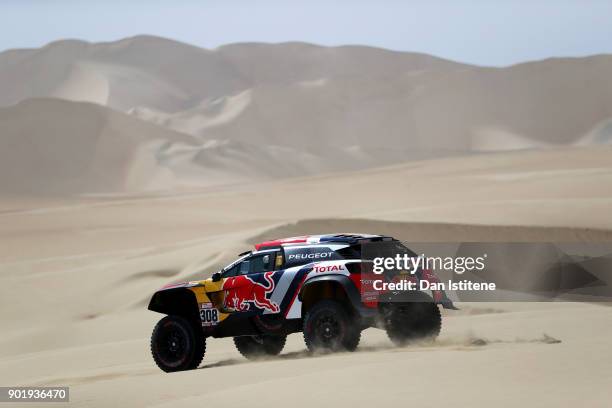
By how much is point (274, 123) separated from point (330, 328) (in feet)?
478

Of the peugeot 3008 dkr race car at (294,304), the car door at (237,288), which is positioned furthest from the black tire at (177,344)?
the car door at (237,288)

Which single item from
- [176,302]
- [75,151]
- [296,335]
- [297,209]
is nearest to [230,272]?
[176,302]

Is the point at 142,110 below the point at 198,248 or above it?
above

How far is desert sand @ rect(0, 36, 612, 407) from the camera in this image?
1163 cm

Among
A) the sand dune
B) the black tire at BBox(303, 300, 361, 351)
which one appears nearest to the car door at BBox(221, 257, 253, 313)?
the black tire at BBox(303, 300, 361, 351)

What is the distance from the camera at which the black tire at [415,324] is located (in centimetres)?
1401

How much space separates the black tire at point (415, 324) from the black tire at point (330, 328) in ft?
2.15

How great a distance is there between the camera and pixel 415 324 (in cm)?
1423

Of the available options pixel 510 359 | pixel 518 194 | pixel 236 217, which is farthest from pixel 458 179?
pixel 510 359

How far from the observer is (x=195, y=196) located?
78.7 metres

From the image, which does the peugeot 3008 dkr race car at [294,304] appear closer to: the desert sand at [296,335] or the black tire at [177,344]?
the black tire at [177,344]

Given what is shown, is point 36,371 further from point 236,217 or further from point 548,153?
point 548,153

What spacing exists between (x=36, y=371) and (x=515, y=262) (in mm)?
8723

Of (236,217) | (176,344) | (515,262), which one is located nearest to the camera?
(176,344)
